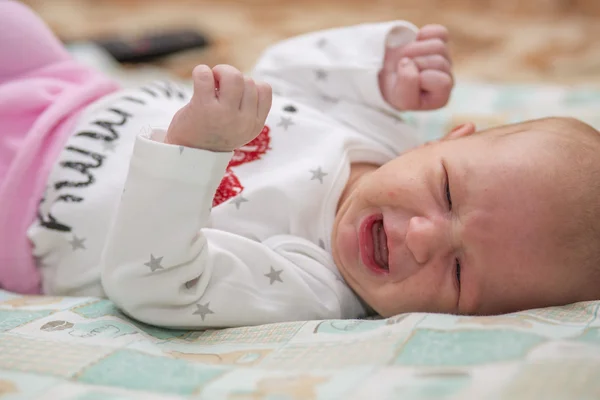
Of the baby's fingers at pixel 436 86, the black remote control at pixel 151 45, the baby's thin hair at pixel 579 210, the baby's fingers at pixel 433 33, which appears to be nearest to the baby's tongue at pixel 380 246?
the baby's thin hair at pixel 579 210

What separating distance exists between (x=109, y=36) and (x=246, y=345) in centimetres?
155

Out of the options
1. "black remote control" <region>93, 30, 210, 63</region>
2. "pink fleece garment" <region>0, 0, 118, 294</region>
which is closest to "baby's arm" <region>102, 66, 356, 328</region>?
"pink fleece garment" <region>0, 0, 118, 294</region>

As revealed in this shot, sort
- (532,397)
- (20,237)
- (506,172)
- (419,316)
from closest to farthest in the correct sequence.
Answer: (532,397)
(419,316)
(506,172)
(20,237)

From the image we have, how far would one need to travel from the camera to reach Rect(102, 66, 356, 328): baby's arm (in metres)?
0.76

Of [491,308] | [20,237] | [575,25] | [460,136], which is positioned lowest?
[491,308]

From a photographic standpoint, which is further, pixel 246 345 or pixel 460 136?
pixel 460 136

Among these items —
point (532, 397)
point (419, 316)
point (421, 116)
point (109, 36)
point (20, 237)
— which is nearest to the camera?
point (532, 397)

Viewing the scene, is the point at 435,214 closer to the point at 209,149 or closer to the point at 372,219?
the point at 372,219

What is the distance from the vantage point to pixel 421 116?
1.45 metres

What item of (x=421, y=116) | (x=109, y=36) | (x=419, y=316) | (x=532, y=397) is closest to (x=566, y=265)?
(x=419, y=316)

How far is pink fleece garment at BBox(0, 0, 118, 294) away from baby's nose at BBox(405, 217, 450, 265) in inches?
22.4

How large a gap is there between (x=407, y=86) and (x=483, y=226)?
0.42 m

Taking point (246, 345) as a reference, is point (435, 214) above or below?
above

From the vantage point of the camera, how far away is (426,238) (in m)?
0.84
